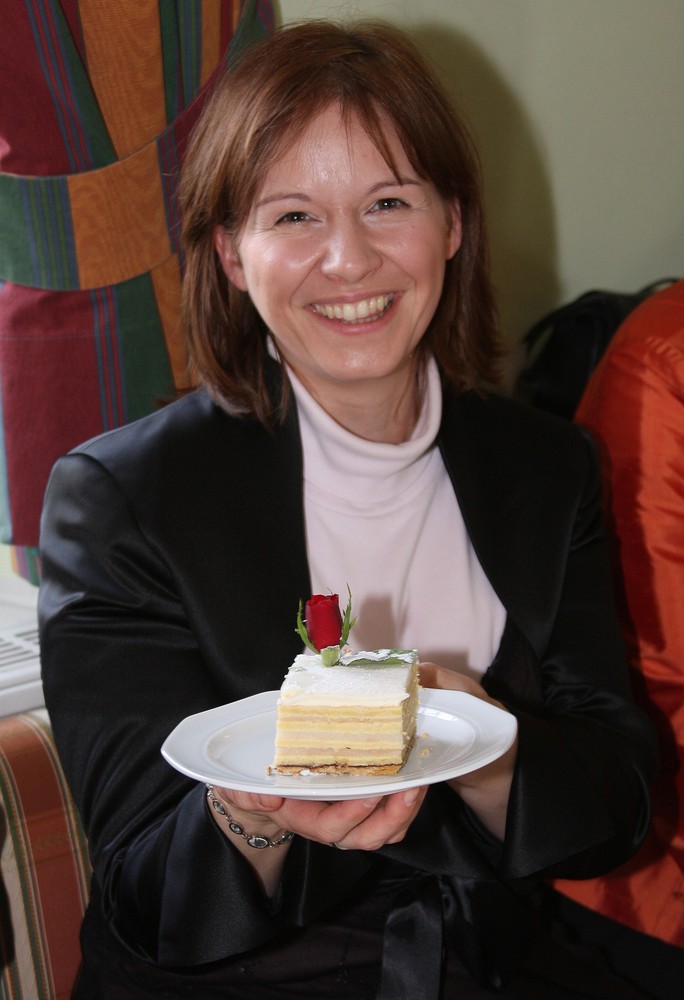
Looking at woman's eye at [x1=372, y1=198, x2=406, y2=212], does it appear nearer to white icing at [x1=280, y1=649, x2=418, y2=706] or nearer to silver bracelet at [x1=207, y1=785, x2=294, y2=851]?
white icing at [x1=280, y1=649, x2=418, y2=706]

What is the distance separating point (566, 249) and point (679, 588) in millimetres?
1186

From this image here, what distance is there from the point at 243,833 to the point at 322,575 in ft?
1.27

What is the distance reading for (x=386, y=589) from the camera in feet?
4.86

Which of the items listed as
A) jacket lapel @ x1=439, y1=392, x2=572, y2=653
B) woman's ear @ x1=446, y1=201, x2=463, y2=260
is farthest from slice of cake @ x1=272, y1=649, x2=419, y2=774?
woman's ear @ x1=446, y1=201, x2=463, y2=260

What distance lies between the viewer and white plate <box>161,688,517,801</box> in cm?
91

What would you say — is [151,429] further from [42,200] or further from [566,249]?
[566,249]

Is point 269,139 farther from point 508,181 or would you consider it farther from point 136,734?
point 508,181

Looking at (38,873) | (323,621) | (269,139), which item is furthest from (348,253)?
(38,873)

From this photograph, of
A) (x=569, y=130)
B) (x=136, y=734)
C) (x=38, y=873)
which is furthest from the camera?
(x=569, y=130)

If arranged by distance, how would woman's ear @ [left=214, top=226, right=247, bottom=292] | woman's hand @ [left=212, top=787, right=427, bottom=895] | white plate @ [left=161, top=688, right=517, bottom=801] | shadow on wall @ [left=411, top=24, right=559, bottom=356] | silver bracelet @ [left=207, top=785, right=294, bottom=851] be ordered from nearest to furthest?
white plate @ [left=161, top=688, right=517, bottom=801]
woman's hand @ [left=212, top=787, right=427, bottom=895]
silver bracelet @ [left=207, top=785, right=294, bottom=851]
woman's ear @ [left=214, top=226, right=247, bottom=292]
shadow on wall @ [left=411, top=24, right=559, bottom=356]

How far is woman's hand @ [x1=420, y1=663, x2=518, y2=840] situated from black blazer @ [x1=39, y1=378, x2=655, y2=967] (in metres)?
0.02

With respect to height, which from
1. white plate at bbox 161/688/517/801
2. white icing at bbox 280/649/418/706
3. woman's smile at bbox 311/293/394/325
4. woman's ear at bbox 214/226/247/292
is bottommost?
white plate at bbox 161/688/517/801

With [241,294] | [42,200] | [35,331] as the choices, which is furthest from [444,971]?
[42,200]

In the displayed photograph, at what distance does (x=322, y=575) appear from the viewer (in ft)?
4.75
